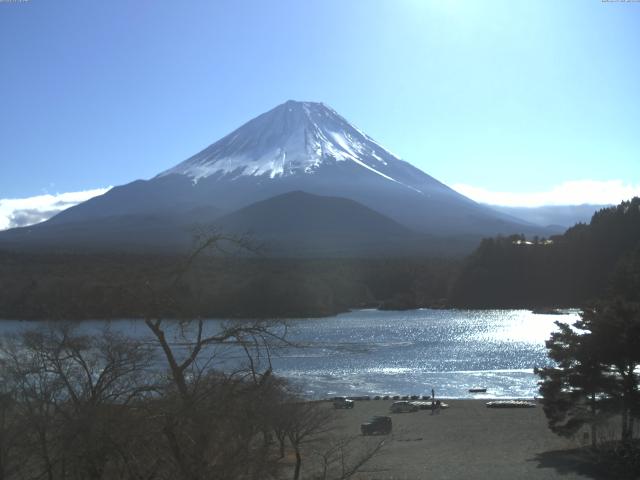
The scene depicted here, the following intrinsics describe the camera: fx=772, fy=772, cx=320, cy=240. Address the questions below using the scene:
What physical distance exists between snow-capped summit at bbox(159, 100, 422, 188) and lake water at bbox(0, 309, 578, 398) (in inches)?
2502

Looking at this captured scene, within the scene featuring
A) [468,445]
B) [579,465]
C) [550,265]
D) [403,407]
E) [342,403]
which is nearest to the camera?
[579,465]

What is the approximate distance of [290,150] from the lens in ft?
371

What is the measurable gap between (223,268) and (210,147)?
115 metres

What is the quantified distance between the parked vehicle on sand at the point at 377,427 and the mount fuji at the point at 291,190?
52.8 meters

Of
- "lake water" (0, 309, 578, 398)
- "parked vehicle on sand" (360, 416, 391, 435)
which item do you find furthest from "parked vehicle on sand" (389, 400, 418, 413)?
"parked vehicle on sand" (360, 416, 391, 435)

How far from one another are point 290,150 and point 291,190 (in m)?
16.1

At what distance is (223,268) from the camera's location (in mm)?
6113

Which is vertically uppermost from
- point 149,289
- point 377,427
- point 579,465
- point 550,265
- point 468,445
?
point 550,265

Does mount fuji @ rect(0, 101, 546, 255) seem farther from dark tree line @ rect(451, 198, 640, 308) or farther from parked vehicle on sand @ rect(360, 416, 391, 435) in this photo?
parked vehicle on sand @ rect(360, 416, 391, 435)

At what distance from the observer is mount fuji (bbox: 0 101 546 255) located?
8088 centimetres

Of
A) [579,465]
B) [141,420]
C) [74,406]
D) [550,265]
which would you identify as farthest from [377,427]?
[550,265]

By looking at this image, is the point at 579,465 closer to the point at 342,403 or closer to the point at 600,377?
the point at 600,377

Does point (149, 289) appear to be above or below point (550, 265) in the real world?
below

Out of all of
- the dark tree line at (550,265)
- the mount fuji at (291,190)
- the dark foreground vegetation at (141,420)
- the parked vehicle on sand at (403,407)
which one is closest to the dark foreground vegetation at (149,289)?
the dark foreground vegetation at (141,420)
